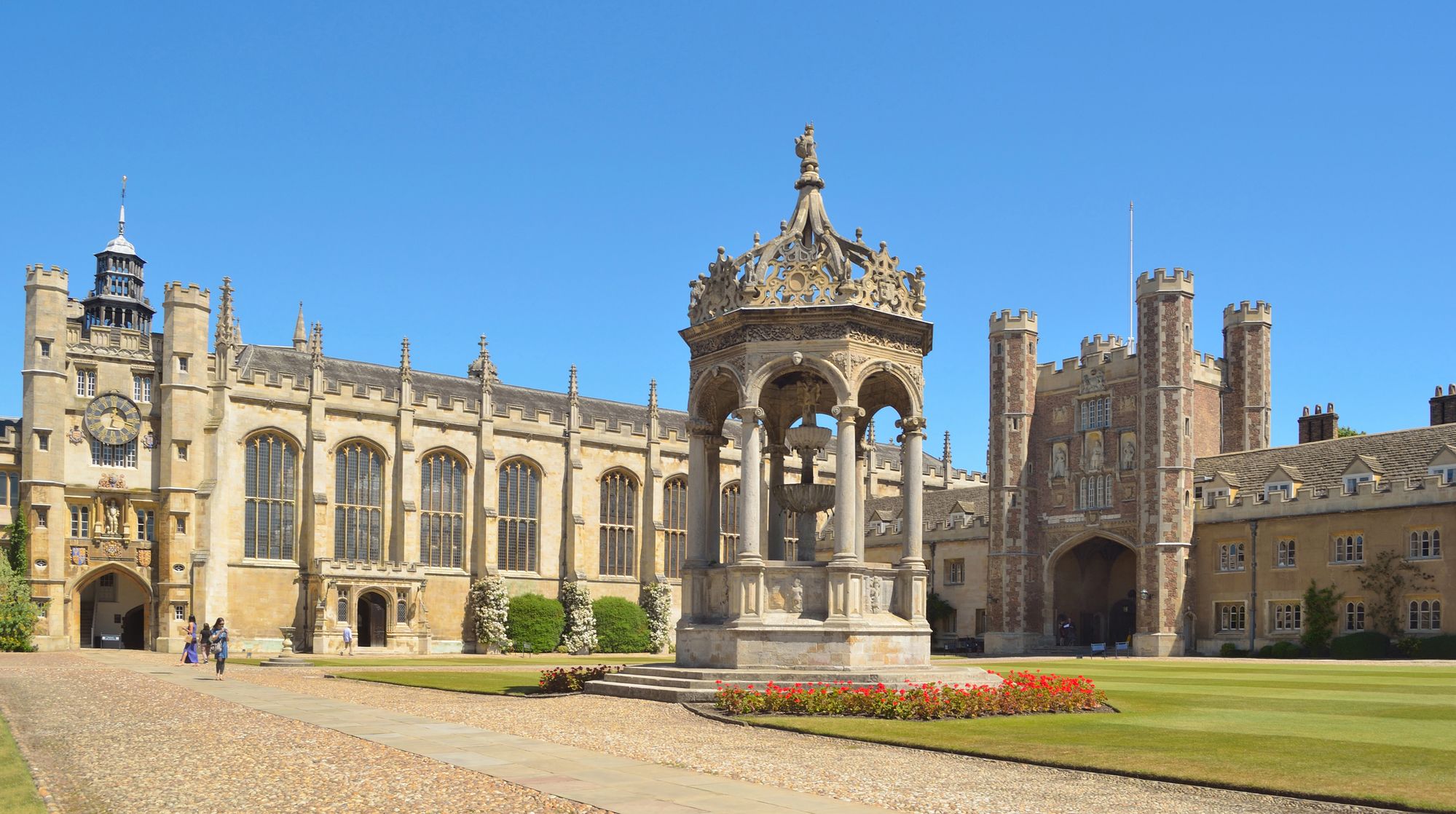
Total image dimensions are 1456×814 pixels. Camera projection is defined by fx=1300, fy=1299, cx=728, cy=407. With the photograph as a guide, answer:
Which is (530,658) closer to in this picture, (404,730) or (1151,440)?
(1151,440)

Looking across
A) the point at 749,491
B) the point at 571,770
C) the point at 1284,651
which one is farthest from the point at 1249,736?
the point at 1284,651

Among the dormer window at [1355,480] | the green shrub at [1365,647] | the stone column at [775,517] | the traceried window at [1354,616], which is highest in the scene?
the dormer window at [1355,480]

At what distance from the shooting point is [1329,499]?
149ft

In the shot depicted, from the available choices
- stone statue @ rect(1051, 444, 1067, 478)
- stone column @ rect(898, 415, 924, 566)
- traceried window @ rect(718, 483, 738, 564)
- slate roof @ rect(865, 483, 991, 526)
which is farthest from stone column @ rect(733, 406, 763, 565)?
slate roof @ rect(865, 483, 991, 526)

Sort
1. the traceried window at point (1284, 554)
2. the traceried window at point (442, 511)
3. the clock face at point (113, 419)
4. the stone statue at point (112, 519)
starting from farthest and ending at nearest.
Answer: the traceried window at point (442, 511), the clock face at point (113, 419), the stone statue at point (112, 519), the traceried window at point (1284, 554)

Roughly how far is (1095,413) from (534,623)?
25.1m

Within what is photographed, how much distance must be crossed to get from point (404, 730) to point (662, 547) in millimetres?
45783

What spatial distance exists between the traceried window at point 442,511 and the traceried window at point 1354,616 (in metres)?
34.2

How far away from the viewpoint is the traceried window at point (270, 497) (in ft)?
163

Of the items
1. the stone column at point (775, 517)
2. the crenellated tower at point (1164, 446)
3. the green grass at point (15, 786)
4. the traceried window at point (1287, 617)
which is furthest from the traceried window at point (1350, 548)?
the green grass at point (15, 786)

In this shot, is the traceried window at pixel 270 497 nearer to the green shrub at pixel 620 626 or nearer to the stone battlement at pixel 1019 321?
the green shrub at pixel 620 626

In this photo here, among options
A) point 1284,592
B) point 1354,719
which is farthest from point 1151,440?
point 1354,719

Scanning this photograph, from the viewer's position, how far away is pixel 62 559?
46.4 m

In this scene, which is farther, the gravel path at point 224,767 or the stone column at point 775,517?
the stone column at point 775,517
